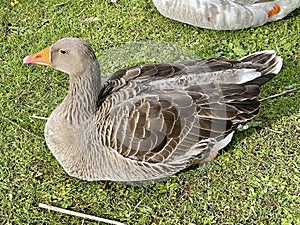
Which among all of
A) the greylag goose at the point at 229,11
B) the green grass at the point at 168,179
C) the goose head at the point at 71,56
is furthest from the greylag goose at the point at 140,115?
the greylag goose at the point at 229,11

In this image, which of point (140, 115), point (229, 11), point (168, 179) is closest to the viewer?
point (140, 115)

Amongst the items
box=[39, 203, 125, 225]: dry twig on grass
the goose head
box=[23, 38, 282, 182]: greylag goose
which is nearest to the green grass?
box=[39, 203, 125, 225]: dry twig on grass

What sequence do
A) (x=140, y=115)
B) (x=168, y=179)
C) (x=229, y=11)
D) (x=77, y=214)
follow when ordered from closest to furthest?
(x=140, y=115) → (x=77, y=214) → (x=168, y=179) → (x=229, y=11)

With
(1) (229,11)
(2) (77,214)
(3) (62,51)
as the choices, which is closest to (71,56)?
(3) (62,51)

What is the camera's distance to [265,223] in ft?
12.3

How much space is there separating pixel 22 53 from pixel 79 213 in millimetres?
1946

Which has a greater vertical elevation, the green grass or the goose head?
the goose head

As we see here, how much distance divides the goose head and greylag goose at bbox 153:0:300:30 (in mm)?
1660

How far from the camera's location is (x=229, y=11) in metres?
4.89

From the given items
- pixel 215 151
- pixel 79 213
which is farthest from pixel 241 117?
pixel 79 213

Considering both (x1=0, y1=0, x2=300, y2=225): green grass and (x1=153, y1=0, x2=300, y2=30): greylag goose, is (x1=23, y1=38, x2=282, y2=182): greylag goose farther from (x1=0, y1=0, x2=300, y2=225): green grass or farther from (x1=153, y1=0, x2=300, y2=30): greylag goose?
(x1=153, y1=0, x2=300, y2=30): greylag goose

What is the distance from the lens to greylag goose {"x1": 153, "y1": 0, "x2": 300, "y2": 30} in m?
4.90

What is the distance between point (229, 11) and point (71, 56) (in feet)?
6.34

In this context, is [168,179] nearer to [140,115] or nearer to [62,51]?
[140,115]
